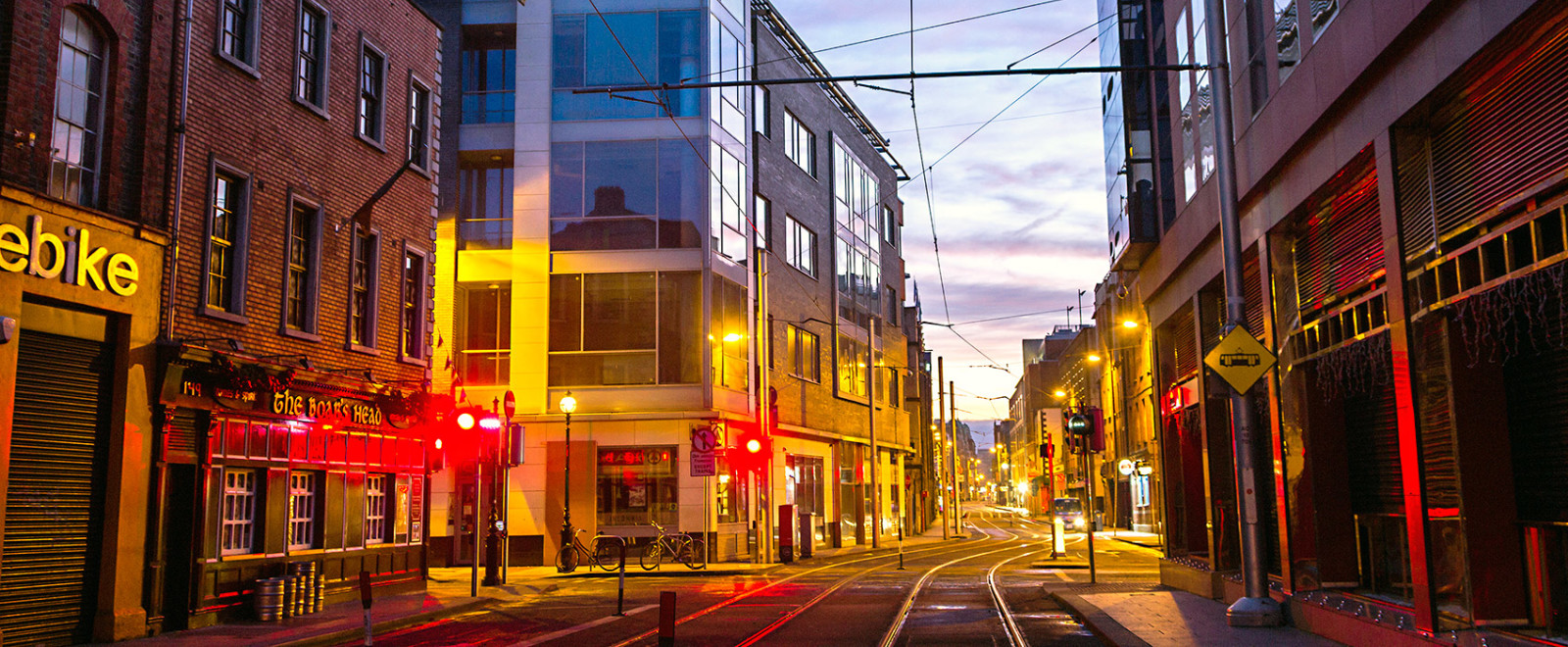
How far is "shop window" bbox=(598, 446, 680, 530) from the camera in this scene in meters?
33.5

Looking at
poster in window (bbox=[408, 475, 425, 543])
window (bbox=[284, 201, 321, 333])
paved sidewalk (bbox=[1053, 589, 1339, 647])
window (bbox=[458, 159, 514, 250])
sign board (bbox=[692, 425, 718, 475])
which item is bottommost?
paved sidewalk (bbox=[1053, 589, 1339, 647])

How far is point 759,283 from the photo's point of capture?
38.8 meters

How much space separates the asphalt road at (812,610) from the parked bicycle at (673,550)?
2627 mm

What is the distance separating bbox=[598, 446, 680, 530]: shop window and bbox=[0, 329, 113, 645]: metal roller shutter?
18698 millimetres

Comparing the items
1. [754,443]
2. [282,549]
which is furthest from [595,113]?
[282,549]

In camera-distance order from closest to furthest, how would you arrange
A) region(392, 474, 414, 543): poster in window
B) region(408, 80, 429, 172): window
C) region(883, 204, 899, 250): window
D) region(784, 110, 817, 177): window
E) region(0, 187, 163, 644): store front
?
1. region(0, 187, 163, 644): store front
2. region(392, 474, 414, 543): poster in window
3. region(408, 80, 429, 172): window
4. region(784, 110, 817, 177): window
5. region(883, 204, 899, 250): window

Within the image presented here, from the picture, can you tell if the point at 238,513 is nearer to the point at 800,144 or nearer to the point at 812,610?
the point at 812,610

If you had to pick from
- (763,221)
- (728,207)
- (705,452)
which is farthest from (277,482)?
(763,221)

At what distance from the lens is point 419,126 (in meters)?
24.4

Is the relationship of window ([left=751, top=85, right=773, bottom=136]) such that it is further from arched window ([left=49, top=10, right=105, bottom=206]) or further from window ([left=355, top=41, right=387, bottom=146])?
arched window ([left=49, top=10, right=105, bottom=206])

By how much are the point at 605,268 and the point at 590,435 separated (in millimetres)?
4626

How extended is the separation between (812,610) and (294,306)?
9745mm

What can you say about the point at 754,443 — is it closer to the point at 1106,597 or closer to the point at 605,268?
the point at 605,268

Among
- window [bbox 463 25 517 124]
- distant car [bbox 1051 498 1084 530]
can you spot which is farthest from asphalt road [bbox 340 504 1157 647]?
distant car [bbox 1051 498 1084 530]
